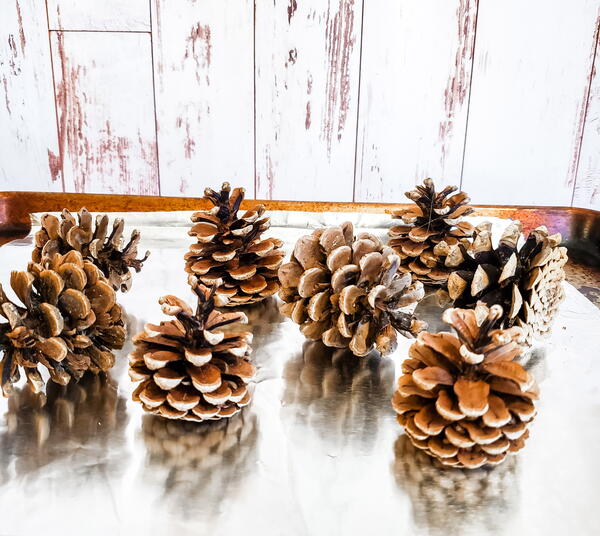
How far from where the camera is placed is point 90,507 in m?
0.44

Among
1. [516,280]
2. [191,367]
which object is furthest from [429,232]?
[191,367]

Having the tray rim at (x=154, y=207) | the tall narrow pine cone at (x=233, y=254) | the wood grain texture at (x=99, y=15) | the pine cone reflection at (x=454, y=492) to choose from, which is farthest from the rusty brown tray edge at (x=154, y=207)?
the wood grain texture at (x=99, y=15)

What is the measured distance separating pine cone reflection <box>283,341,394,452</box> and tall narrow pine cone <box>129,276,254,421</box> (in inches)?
2.7

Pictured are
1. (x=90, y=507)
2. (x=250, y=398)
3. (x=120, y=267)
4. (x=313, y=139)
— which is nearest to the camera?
(x=90, y=507)

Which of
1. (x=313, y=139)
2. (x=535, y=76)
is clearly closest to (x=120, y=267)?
(x=313, y=139)

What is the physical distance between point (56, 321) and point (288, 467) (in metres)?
0.22

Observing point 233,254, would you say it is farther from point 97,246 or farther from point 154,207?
point 154,207

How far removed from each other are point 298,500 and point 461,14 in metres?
1.63

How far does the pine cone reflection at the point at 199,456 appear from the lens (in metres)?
0.46

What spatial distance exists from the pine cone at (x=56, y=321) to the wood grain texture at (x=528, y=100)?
152cm

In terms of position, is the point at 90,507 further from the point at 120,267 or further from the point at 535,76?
the point at 535,76

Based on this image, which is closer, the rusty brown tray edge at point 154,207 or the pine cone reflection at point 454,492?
the pine cone reflection at point 454,492

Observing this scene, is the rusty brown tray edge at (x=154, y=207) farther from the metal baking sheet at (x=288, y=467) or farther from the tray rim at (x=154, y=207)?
the metal baking sheet at (x=288, y=467)

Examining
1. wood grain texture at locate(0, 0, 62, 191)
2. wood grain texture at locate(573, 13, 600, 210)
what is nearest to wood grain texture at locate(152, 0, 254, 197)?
wood grain texture at locate(0, 0, 62, 191)
